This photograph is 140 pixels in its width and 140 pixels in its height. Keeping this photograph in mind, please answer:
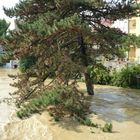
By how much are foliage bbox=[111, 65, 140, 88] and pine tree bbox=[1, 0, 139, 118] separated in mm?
5385

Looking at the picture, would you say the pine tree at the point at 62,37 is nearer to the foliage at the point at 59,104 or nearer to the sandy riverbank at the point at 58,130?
the foliage at the point at 59,104

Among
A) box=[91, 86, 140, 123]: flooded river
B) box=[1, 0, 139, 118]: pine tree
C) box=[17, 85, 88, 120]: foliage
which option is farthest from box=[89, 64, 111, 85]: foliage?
box=[17, 85, 88, 120]: foliage

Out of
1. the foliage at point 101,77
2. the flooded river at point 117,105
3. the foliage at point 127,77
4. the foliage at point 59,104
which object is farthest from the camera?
the foliage at point 101,77

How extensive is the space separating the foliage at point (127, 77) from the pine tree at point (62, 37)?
5385 mm

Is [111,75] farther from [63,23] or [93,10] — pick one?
[63,23]

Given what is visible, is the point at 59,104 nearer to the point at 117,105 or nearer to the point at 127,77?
the point at 117,105

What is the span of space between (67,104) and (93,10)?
17.0 feet

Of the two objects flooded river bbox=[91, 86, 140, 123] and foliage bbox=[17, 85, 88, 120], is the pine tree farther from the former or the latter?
flooded river bbox=[91, 86, 140, 123]

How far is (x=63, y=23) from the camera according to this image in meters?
13.1

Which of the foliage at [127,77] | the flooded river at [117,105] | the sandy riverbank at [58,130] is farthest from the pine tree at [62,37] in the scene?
the foliage at [127,77]

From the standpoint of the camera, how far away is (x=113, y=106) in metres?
15.3

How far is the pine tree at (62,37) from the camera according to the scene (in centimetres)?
1411

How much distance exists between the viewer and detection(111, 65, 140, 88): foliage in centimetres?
2225

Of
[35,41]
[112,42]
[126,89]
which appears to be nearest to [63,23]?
[35,41]
